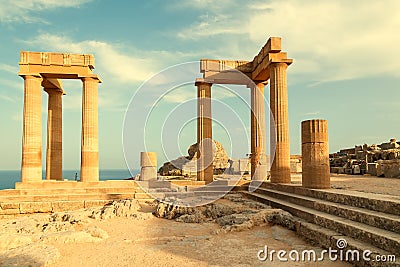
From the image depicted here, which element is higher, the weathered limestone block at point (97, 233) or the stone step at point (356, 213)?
the stone step at point (356, 213)

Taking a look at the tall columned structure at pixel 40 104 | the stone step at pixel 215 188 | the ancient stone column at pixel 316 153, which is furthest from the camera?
the tall columned structure at pixel 40 104

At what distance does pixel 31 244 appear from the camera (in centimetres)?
733

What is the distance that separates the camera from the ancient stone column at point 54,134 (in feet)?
63.8

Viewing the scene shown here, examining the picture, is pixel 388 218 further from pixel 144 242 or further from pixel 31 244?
pixel 31 244

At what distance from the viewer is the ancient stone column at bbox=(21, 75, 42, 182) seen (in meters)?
16.4

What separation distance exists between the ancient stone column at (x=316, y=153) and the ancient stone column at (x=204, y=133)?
7149 millimetres

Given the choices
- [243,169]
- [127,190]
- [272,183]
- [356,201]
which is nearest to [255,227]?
[356,201]

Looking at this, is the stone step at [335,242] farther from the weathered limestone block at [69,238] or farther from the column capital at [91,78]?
the column capital at [91,78]

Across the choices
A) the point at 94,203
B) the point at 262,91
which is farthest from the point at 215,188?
the point at 262,91

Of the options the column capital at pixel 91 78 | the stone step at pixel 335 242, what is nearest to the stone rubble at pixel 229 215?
the stone step at pixel 335 242

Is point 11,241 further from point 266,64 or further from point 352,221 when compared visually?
point 266,64

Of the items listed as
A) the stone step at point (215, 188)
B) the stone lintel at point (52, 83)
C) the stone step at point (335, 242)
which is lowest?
the stone step at point (335, 242)

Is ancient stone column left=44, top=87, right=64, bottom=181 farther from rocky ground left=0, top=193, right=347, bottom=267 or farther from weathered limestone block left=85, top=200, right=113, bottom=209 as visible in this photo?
rocky ground left=0, top=193, right=347, bottom=267

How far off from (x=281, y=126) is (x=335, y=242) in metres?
9.00
